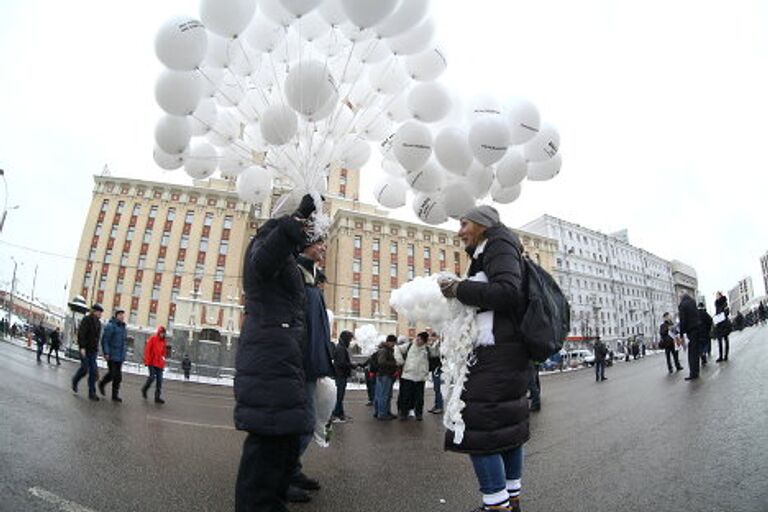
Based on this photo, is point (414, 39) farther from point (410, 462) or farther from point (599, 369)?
point (599, 369)

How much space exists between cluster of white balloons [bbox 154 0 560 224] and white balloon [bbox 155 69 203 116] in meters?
0.01

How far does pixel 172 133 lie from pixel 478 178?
14.0 feet

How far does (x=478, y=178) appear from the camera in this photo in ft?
20.2

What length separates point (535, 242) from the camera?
2579 inches

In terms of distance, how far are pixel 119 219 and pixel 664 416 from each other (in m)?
61.4

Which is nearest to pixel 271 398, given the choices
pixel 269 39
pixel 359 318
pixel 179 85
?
pixel 179 85

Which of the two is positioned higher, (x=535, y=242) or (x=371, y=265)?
(x=535, y=242)

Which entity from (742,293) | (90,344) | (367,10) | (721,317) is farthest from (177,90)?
(742,293)

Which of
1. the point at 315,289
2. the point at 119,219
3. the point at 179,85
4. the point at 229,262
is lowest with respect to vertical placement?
the point at 315,289

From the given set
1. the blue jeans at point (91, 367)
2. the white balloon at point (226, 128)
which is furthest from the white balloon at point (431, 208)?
the blue jeans at point (91, 367)

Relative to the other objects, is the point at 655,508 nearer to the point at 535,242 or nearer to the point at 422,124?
the point at 422,124

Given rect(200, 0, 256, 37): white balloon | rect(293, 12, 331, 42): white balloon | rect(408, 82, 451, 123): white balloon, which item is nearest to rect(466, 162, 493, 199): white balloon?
rect(408, 82, 451, 123): white balloon

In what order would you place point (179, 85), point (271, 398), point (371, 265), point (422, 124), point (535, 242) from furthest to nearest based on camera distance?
point (535, 242) < point (371, 265) < point (422, 124) < point (179, 85) < point (271, 398)

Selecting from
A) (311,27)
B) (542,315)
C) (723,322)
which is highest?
(311,27)
